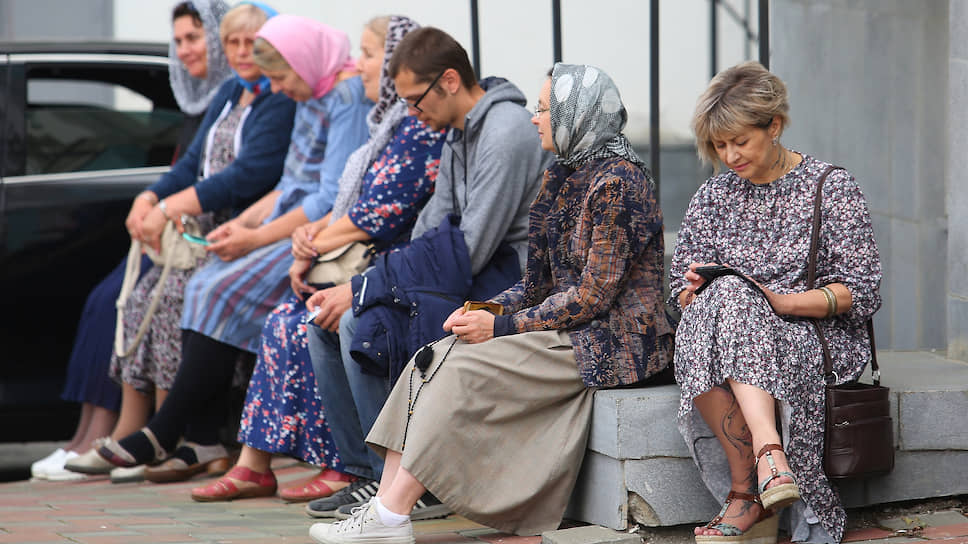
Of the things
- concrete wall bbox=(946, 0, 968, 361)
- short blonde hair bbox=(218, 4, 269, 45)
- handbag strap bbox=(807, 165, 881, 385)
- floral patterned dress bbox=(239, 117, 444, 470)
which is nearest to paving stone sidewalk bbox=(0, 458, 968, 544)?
floral patterned dress bbox=(239, 117, 444, 470)

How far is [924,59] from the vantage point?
459cm

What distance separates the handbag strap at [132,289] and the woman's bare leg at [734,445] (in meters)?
2.65

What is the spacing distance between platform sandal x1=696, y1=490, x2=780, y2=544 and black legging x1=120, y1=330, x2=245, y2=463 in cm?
220

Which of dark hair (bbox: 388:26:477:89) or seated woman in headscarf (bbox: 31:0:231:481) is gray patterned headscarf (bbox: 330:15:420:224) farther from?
seated woman in headscarf (bbox: 31:0:231:481)

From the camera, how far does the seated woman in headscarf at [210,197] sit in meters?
5.21

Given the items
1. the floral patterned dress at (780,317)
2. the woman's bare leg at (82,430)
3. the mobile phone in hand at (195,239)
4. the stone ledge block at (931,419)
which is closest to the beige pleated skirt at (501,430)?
the floral patterned dress at (780,317)

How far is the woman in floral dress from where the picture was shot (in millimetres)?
3264

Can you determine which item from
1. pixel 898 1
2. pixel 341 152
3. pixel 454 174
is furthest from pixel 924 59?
pixel 341 152

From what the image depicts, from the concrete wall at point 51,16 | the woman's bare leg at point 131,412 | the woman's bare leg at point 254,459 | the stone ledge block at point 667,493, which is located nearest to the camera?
the stone ledge block at point 667,493

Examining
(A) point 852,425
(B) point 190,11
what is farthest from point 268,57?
(A) point 852,425

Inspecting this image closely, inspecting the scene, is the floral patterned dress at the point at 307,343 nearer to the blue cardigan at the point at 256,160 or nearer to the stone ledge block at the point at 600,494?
the blue cardigan at the point at 256,160

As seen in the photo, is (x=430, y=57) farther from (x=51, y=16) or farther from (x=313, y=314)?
(x=51, y=16)

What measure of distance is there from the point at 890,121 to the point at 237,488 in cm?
266

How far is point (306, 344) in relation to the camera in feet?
14.5
